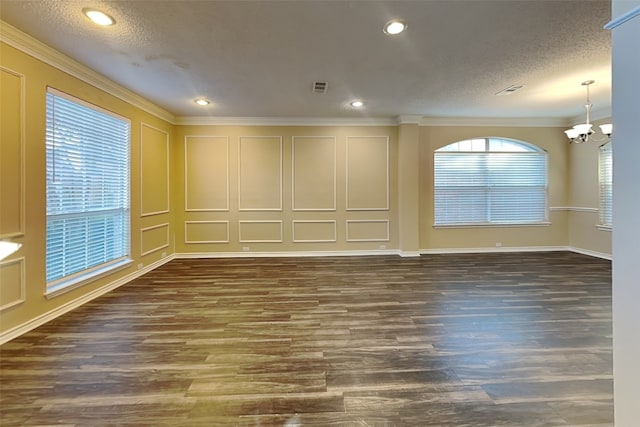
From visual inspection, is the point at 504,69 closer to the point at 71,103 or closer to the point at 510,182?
the point at 510,182

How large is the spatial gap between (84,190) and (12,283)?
1293 millimetres

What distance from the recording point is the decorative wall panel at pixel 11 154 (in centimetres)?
254

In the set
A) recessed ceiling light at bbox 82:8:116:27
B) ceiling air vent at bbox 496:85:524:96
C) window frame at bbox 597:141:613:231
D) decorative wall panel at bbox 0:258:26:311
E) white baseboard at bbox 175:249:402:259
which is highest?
ceiling air vent at bbox 496:85:524:96

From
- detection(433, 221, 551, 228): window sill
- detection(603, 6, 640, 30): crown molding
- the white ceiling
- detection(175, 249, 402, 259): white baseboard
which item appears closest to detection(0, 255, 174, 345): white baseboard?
detection(175, 249, 402, 259): white baseboard

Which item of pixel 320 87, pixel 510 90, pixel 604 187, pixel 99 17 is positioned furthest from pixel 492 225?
pixel 99 17

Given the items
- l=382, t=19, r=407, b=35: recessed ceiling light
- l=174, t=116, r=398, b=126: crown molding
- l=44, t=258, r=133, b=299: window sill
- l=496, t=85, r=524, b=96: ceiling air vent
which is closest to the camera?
l=382, t=19, r=407, b=35: recessed ceiling light

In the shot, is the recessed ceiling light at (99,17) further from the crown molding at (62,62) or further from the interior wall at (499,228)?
the interior wall at (499,228)

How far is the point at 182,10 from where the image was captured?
235cm

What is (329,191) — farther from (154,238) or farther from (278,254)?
(154,238)

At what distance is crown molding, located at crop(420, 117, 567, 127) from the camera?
6.05 metres

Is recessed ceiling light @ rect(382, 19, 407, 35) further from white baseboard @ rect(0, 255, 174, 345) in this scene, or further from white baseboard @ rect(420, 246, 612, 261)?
white baseboard @ rect(420, 246, 612, 261)

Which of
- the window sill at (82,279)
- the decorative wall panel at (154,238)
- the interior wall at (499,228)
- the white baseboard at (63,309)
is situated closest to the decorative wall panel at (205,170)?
the decorative wall panel at (154,238)

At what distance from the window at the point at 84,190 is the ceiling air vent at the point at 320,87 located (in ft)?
8.91

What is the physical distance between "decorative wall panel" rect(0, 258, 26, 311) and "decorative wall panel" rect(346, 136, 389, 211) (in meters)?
4.74
